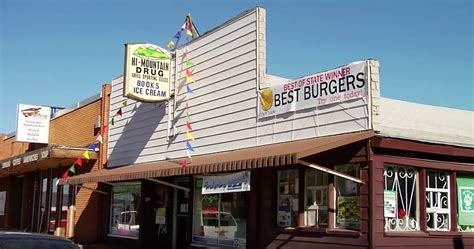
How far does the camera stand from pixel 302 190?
12219mm

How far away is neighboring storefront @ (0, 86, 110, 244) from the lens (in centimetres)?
2033

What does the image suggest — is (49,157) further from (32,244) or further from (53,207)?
(32,244)

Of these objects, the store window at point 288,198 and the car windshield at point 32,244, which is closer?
the car windshield at point 32,244

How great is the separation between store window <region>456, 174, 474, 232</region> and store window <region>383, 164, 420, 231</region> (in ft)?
4.22

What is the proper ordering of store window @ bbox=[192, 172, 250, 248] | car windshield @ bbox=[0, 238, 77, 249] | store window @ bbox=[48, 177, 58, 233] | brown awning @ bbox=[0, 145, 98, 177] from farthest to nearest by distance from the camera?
store window @ bbox=[48, 177, 58, 233], brown awning @ bbox=[0, 145, 98, 177], store window @ bbox=[192, 172, 250, 248], car windshield @ bbox=[0, 238, 77, 249]

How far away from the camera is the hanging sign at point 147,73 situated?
15.7m

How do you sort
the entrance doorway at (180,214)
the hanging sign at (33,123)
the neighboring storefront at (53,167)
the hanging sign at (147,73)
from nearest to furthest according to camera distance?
the hanging sign at (147,73), the entrance doorway at (180,214), the neighboring storefront at (53,167), the hanging sign at (33,123)

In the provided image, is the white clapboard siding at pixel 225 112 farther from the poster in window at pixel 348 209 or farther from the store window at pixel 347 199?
the poster in window at pixel 348 209

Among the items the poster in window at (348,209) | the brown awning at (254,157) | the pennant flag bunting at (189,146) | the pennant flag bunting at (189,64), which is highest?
the pennant flag bunting at (189,64)

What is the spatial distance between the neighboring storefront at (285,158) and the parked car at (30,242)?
4.26 m

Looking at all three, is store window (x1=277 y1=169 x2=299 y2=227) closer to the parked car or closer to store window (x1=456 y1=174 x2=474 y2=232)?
store window (x1=456 y1=174 x2=474 y2=232)

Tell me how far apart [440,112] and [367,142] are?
16.0 feet

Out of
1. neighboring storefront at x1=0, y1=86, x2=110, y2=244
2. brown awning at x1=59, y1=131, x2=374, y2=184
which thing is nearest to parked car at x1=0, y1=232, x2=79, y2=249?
brown awning at x1=59, y1=131, x2=374, y2=184

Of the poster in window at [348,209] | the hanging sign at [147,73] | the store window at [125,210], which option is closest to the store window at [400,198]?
the poster in window at [348,209]
